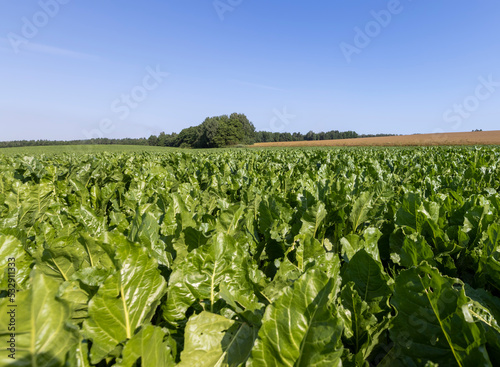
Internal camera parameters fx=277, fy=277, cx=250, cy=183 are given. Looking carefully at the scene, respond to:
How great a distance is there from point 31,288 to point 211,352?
54 centimetres

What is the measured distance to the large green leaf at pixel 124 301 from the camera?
2.78 feet

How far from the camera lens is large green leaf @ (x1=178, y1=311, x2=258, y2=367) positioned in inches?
33.6

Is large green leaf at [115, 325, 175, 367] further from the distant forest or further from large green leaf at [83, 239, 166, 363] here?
the distant forest

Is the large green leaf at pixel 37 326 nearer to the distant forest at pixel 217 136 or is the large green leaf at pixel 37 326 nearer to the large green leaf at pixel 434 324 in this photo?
the large green leaf at pixel 434 324

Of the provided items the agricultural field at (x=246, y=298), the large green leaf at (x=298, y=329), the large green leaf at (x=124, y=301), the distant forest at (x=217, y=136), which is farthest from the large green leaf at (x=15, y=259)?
the distant forest at (x=217, y=136)

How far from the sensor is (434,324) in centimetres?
89

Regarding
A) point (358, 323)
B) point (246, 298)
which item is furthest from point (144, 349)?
point (358, 323)

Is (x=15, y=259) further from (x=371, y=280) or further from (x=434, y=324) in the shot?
(x=434, y=324)

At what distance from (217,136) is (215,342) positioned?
3284 inches

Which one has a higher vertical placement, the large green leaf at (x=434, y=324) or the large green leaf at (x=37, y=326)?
the large green leaf at (x=37, y=326)

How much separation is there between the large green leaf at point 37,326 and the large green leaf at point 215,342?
0.33 meters

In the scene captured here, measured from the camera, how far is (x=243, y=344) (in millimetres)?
879

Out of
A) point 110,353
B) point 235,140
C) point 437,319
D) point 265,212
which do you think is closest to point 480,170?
point 265,212

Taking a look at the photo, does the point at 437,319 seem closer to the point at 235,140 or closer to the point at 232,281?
the point at 232,281
